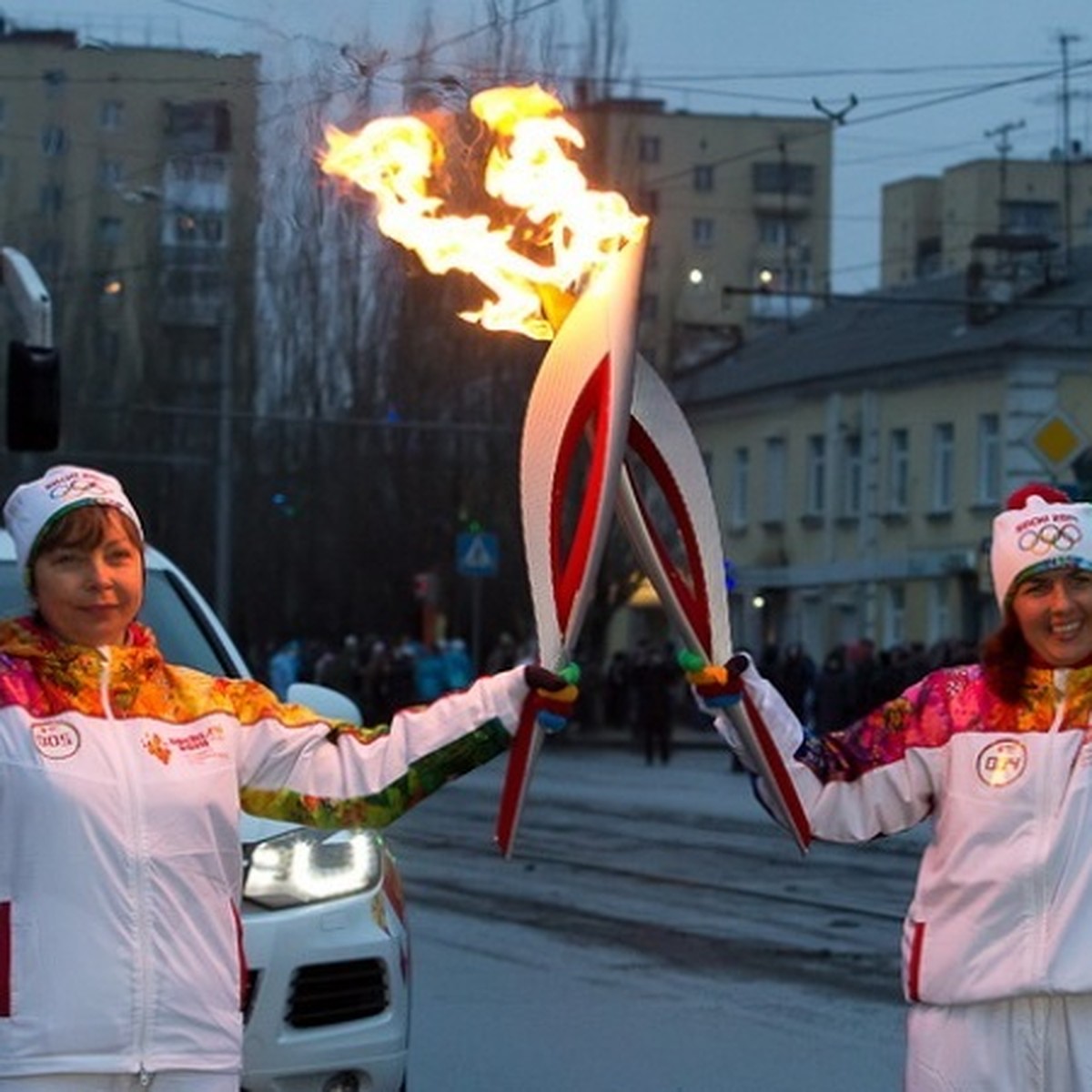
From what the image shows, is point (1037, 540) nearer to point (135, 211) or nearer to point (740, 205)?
point (135, 211)

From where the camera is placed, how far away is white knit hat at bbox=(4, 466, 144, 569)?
14.3ft

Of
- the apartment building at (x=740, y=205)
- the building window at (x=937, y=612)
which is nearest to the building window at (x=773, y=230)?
the apartment building at (x=740, y=205)

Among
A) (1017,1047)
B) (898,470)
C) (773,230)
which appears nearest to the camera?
(1017,1047)

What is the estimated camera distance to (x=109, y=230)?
19.3 metres

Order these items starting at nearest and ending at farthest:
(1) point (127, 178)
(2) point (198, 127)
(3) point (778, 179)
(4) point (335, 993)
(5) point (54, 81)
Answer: (4) point (335, 993) < (2) point (198, 127) < (5) point (54, 81) < (1) point (127, 178) < (3) point (778, 179)

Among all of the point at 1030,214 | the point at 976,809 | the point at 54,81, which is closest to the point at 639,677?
the point at 54,81

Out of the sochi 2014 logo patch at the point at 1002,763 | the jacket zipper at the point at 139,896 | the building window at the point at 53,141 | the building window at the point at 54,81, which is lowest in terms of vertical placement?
the jacket zipper at the point at 139,896

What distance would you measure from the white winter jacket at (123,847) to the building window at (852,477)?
39.4 metres

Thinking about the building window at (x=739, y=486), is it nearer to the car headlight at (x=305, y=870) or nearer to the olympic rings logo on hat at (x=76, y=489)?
the car headlight at (x=305, y=870)

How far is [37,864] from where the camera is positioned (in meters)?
4.16

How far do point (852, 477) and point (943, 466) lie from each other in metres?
2.77

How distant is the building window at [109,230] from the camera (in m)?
18.8

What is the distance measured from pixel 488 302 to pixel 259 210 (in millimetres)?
5264

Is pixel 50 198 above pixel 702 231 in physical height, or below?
below
